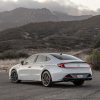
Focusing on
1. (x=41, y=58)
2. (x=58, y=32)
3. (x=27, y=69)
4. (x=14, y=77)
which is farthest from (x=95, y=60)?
(x=58, y=32)

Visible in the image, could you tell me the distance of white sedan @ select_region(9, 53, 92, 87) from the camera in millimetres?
17344

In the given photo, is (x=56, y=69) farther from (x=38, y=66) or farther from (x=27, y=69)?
(x=27, y=69)

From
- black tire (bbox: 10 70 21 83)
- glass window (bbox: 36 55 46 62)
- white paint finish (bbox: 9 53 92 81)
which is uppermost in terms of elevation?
glass window (bbox: 36 55 46 62)

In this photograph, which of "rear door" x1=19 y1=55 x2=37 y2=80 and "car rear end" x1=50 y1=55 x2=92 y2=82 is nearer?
"car rear end" x1=50 y1=55 x2=92 y2=82

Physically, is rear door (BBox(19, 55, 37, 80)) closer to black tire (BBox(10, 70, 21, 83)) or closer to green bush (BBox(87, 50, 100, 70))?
black tire (BBox(10, 70, 21, 83))

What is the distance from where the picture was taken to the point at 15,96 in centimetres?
1398

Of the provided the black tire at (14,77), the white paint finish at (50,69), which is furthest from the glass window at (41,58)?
the black tire at (14,77)

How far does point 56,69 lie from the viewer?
57.3 ft

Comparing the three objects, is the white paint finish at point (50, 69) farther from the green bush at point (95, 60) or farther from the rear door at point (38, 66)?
the green bush at point (95, 60)

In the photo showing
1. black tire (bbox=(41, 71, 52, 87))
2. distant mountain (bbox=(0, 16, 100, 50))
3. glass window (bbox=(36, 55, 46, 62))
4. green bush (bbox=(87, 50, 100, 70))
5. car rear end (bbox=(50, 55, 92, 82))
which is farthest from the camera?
distant mountain (bbox=(0, 16, 100, 50))

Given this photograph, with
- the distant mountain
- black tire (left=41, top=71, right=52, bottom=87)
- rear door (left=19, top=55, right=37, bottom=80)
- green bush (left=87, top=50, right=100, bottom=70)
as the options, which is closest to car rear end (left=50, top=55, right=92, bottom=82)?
black tire (left=41, top=71, right=52, bottom=87)

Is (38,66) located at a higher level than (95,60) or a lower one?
higher

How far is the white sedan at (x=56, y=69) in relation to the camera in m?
17.3

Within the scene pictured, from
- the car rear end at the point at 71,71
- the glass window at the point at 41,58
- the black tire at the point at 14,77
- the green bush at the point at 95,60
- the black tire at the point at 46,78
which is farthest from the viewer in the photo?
the green bush at the point at 95,60
